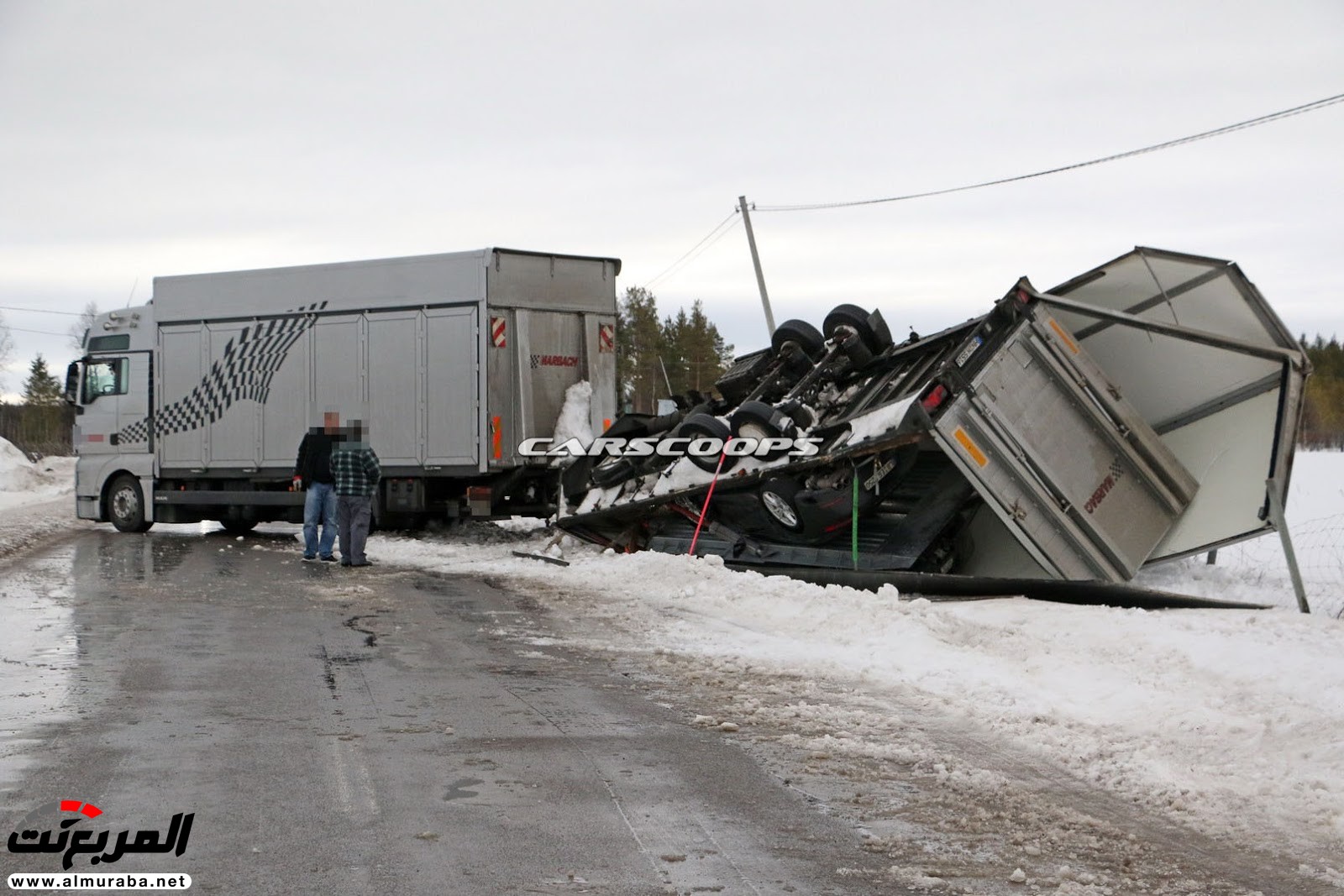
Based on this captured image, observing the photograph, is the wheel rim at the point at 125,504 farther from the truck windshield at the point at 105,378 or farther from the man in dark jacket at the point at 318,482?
the man in dark jacket at the point at 318,482

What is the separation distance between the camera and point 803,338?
1453 centimetres

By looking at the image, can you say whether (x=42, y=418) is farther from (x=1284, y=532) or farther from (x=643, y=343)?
(x=1284, y=532)

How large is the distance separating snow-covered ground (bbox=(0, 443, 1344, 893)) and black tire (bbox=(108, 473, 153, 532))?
10.5 m

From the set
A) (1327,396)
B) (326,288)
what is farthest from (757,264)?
(1327,396)

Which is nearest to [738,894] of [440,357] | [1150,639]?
[1150,639]

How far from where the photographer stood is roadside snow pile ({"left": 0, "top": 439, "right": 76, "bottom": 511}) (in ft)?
113

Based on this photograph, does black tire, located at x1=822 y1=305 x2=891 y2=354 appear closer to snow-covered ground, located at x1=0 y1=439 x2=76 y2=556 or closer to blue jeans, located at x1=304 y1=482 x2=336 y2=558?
blue jeans, located at x1=304 y1=482 x2=336 y2=558

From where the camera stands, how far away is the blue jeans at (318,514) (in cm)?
1563

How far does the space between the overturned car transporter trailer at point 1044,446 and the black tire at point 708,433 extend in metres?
0.03

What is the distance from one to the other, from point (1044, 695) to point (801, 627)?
9.05ft

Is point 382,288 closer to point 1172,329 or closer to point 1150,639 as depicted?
point 1172,329

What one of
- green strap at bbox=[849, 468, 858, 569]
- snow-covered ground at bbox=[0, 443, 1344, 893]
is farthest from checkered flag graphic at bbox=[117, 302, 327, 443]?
green strap at bbox=[849, 468, 858, 569]

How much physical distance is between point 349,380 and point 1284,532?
1236cm

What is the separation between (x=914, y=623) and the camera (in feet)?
30.0
